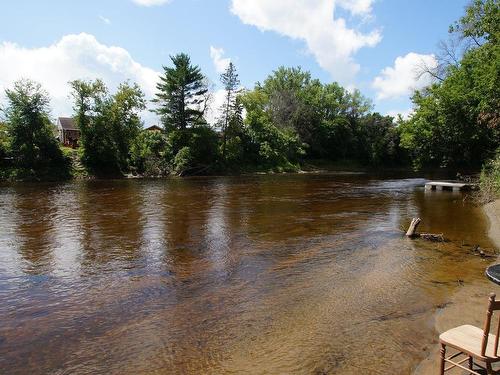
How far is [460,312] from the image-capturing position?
720 cm

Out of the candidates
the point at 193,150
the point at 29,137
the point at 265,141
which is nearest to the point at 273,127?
the point at 265,141

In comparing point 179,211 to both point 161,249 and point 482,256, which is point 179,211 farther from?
point 482,256

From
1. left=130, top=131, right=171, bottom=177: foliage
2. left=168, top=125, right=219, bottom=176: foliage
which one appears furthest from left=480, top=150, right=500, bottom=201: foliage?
left=130, top=131, right=171, bottom=177: foliage

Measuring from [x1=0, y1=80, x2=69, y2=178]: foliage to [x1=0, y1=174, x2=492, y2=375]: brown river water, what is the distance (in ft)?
90.2

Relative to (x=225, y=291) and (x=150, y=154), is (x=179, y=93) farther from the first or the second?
(x=225, y=291)

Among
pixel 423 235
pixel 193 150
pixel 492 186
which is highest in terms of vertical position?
pixel 193 150

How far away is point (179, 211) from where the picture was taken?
63.6 ft

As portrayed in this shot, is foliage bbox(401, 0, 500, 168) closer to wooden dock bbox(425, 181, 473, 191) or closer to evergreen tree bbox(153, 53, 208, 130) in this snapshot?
wooden dock bbox(425, 181, 473, 191)

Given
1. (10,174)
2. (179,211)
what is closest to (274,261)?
(179,211)

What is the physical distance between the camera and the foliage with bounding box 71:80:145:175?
148ft

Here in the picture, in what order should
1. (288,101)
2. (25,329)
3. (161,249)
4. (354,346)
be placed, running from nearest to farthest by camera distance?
(354,346) < (25,329) < (161,249) < (288,101)

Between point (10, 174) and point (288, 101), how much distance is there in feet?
150

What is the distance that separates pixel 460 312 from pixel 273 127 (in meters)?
55.3

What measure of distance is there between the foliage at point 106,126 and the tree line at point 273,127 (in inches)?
4.8
